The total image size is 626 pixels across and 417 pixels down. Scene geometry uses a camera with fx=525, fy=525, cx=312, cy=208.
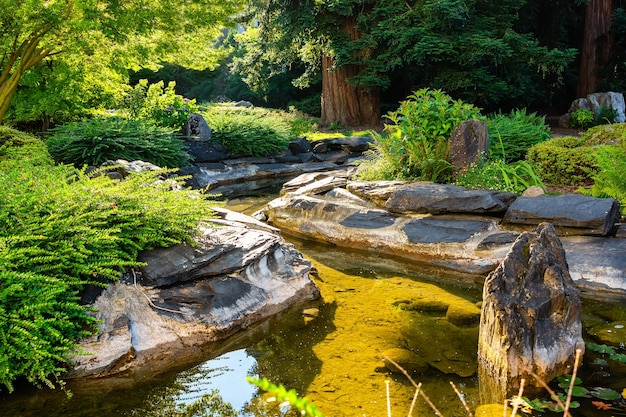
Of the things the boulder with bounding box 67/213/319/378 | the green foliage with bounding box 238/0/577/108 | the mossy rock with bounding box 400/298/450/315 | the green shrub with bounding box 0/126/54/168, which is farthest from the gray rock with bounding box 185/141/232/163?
the mossy rock with bounding box 400/298/450/315

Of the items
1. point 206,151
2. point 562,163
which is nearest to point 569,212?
point 562,163

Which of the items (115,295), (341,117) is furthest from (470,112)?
(341,117)

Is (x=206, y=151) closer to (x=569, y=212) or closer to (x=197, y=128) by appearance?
(x=197, y=128)

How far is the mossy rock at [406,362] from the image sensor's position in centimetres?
371

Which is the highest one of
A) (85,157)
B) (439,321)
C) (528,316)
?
(85,157)

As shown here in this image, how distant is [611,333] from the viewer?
421 cm

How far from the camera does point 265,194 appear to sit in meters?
11.1

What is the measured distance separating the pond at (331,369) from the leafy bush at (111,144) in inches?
254

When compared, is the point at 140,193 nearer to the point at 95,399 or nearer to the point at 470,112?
the point at 95,399

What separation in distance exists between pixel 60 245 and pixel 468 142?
5407 mm

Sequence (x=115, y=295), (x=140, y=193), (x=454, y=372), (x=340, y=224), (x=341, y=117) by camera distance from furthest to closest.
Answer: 1. (x=341, y=117)
2. (x=340, y=224)
3. (x=140, y=193)
4. (x=115, y=295)
5. (x=454, y=372)

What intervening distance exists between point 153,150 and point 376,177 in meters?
5.00

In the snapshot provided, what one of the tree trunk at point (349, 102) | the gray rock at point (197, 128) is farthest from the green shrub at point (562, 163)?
the tree trunk at point (349, 102)

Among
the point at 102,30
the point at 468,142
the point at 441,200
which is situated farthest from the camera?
the point at 102,30
